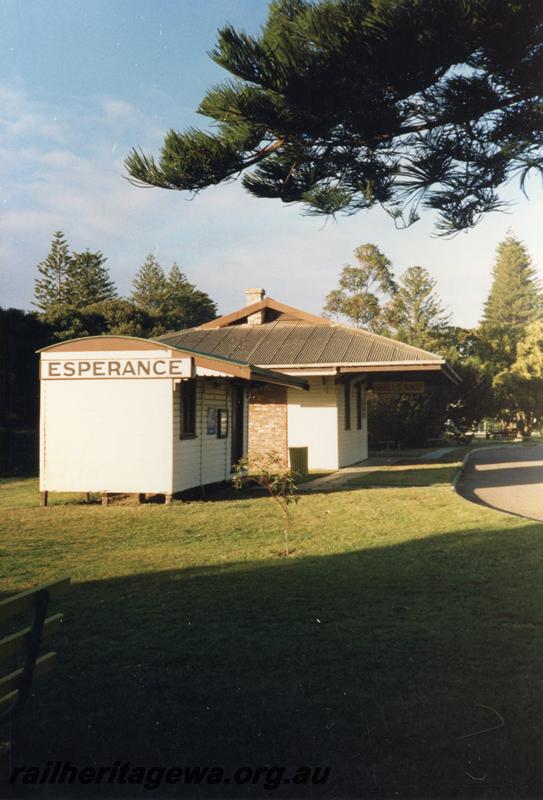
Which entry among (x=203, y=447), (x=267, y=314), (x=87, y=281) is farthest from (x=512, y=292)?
(x=203, y=447)

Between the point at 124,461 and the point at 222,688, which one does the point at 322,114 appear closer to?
the point at 222,688

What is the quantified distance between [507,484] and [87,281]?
167 ft

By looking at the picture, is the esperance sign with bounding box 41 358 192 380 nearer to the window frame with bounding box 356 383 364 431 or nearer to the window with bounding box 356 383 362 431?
the window frame with bounding box 356 383 364 431

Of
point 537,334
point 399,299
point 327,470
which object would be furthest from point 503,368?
point 327,470

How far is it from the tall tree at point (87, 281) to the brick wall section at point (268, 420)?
4043cm

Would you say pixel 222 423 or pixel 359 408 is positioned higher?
pixel 359 408

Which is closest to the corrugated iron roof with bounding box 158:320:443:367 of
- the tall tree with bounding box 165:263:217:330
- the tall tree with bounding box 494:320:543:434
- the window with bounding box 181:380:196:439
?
the window with bounding box 181:380:196:439

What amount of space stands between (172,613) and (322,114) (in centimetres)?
410

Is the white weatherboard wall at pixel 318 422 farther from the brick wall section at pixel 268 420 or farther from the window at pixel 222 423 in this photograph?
the window at pixel 222 423

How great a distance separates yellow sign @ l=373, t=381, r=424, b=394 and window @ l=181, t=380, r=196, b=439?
13.0m

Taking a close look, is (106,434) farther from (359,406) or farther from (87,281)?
(87,281)

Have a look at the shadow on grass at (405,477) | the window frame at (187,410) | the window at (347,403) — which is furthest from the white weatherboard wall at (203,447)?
the window at (347,403)

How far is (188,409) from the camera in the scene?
14.4 metres

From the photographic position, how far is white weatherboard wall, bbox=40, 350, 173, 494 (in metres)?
13.3
